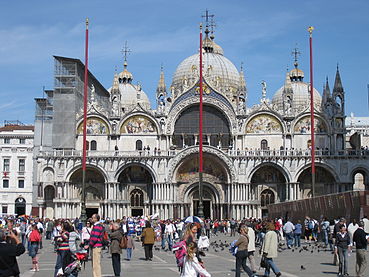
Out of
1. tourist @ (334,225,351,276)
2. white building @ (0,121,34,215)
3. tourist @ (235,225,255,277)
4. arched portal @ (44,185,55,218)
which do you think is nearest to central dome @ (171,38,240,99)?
arched portal @ (44,185,55,218)

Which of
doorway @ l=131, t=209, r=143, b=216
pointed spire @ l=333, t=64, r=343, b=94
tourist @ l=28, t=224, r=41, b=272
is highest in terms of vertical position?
pointed spire @ l=333, t=64, r=343, b=94

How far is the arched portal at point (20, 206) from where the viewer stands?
8294cm

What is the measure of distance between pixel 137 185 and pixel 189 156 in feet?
21.5

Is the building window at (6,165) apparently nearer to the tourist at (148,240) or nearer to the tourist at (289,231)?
the tourist at (289,231)

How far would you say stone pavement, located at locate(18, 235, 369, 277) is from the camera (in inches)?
819

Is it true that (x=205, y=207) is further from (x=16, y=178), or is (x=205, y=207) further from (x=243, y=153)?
(x=16, y=178)

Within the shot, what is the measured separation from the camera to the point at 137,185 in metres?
62.9

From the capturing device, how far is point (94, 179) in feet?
207

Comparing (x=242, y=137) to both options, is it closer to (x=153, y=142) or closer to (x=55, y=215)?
(x=153, y=142)

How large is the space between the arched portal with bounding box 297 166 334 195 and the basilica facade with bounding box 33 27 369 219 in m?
0.10

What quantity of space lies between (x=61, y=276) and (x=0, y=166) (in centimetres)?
6899

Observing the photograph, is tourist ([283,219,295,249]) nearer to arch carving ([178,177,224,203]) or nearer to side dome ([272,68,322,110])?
→ arch carving ([178,177,224,203])


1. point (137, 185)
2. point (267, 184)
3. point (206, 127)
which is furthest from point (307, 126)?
point (137, 185)

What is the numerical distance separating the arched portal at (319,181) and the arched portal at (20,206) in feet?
131
